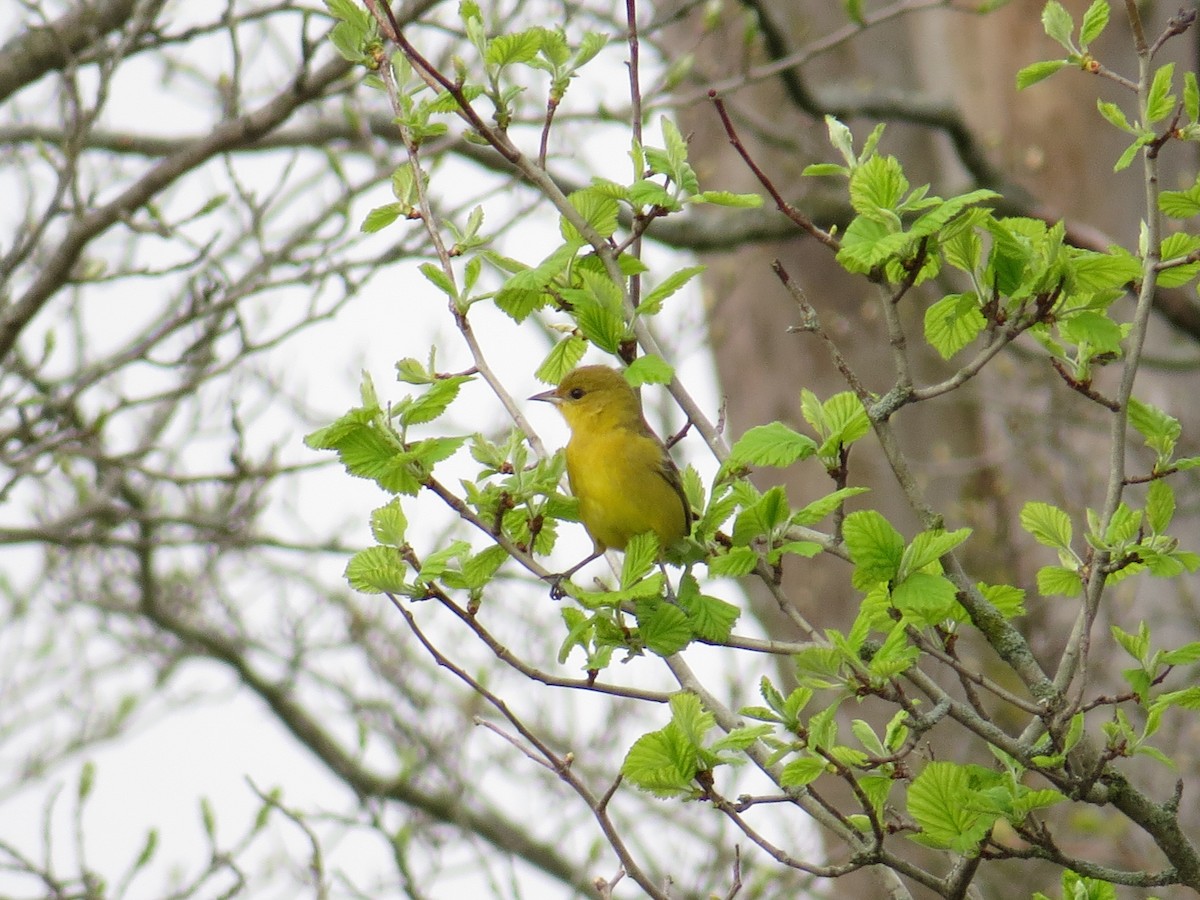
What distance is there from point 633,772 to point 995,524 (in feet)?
22.7

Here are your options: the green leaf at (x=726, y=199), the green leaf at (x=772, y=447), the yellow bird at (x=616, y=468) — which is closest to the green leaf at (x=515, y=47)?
the green leaf at (x=726, y=199)

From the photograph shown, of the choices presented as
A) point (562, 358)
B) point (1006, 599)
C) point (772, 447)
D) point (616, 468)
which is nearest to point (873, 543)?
point (772, 447)

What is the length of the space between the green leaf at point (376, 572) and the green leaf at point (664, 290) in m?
0.65

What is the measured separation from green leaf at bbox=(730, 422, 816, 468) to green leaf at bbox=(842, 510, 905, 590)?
0.57ft

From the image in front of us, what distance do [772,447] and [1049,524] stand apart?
2.22 ft

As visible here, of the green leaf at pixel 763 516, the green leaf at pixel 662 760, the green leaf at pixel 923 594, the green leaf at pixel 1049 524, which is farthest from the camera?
the green leaf at pixel 1049 524

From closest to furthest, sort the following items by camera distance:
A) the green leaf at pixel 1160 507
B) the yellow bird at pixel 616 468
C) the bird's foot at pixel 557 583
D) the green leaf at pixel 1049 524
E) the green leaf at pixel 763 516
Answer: the green leaf at pixel 763 516
the green leaf at pixel 1160 507
the green leaf at pixel 1049 524
the bird's foot at pixel 557 583
the yellow bird at pixel 616 468

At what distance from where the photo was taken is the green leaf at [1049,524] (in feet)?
9.60

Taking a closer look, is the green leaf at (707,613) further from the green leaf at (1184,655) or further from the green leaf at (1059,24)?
the green leaf at (1059,24)

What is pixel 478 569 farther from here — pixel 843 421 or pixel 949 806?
pixel 949 806

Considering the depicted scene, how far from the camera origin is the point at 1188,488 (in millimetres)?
7895

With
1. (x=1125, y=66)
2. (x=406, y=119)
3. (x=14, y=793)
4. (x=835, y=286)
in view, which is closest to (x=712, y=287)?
(x=835, y=286)

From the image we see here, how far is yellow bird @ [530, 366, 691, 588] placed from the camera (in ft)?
12.1

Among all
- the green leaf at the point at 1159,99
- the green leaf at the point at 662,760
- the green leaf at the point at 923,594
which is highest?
the green leaf at the point at 1159,99
